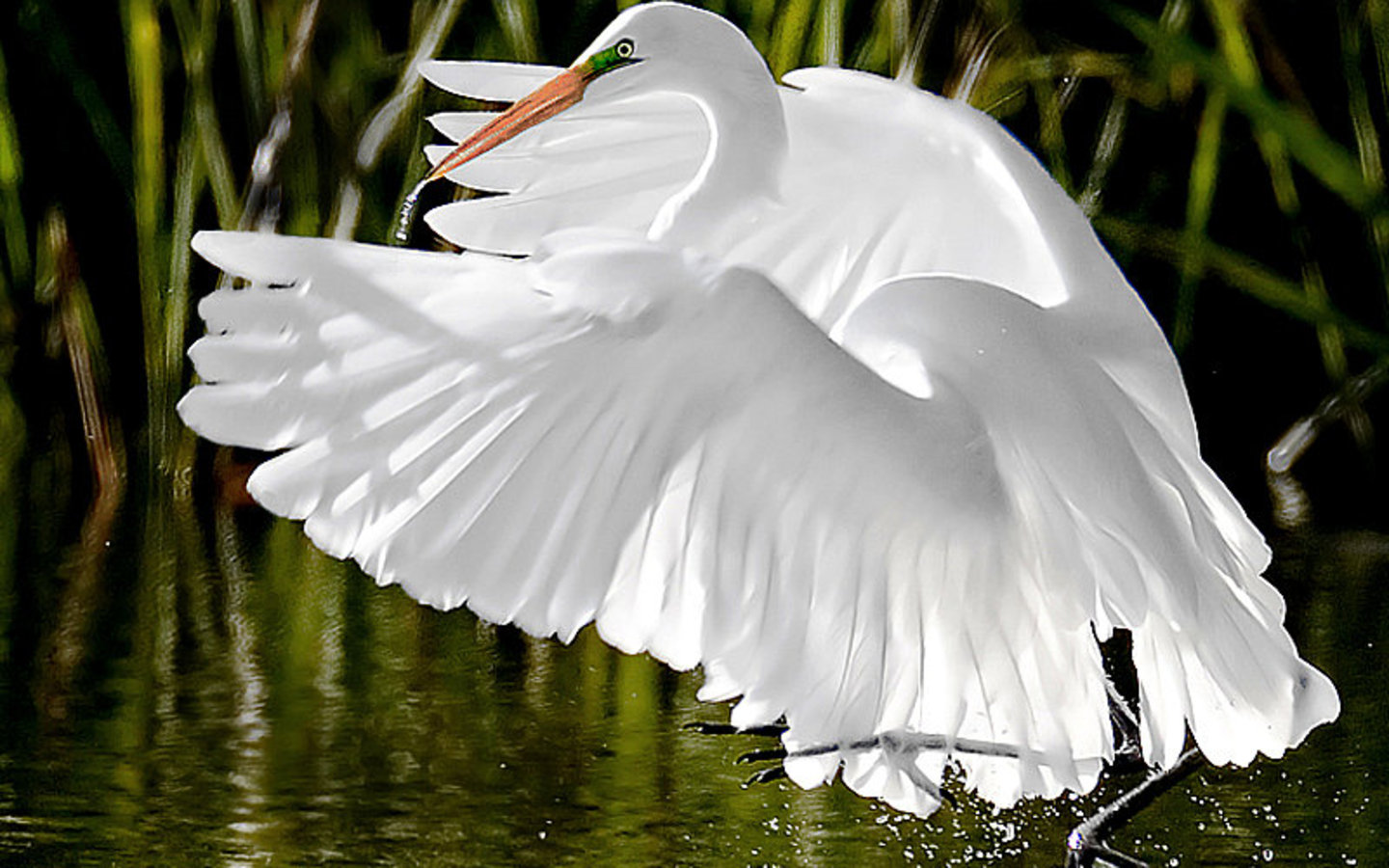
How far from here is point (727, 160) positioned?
2172 millimetres

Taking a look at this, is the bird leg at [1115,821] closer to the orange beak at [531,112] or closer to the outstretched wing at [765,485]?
the outstretched wing at [765,485]

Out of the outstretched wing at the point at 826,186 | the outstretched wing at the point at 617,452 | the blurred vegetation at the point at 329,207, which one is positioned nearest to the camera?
the outstretched wing at the point at 617,452

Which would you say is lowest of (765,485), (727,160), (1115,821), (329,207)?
(1115,821)

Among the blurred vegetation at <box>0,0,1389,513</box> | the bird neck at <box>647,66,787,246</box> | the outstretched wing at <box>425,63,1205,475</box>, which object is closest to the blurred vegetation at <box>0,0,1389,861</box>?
the blurred vegetation at <box>0,0,1389,513</box>

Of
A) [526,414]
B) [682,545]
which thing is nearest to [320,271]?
[526,414]

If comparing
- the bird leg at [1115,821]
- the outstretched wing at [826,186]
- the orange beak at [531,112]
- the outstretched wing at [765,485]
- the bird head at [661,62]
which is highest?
the bird head at [661,62]

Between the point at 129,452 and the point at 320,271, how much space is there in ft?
10.6

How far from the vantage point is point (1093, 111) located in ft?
15.5

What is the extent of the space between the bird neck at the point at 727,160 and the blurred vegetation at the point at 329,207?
2.51 feet

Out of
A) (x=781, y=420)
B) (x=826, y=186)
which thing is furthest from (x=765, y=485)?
(x=826, y=186)

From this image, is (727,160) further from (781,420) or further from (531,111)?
(781,420)

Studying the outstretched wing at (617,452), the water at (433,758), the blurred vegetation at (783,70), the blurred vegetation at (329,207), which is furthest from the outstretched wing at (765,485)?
the blurred vegetation at (783,70)

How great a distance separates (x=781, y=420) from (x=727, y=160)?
455 millimetres

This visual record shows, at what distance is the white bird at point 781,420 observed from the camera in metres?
1.69
